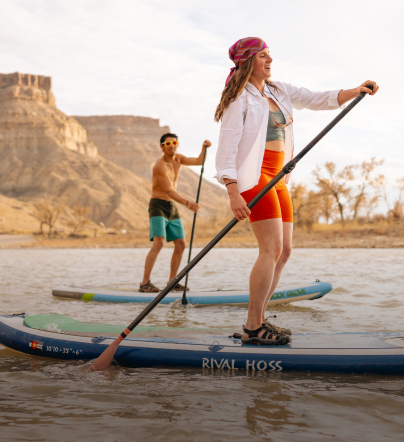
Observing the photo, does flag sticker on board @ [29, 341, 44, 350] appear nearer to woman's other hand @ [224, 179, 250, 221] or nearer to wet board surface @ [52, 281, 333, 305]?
woman's other hand @ [224, 179, 250, 221]

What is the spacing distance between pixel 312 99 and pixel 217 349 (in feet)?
6.06

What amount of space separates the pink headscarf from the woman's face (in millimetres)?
35

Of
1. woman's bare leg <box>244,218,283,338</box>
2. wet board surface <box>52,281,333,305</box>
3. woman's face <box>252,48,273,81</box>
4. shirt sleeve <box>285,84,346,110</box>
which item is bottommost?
wet board surface <box>52,281,333,305</box>

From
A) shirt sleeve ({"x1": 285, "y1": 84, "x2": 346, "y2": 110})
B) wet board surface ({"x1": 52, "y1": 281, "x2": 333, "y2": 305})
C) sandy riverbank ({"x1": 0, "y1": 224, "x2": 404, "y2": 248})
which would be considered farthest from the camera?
sandy riverbank ({"x1": 0, "y1": 224, "x2": 404, "y2": 248})

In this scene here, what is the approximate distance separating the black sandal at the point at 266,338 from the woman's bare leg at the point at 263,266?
38 millimetres

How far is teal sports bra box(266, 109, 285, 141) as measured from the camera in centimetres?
309

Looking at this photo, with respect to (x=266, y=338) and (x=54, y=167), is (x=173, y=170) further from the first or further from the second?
(x=54, y=167)

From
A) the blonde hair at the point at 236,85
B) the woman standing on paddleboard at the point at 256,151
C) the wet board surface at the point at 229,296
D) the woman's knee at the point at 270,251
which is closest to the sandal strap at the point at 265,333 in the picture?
the woman standing on paddleboard at the point at 256,151

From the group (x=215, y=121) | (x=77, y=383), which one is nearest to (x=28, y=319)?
(x=77, y=383)

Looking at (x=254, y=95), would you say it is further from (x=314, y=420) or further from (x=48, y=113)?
(x=48, y=113)

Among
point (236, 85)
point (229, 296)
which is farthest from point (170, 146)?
point (236, 85)

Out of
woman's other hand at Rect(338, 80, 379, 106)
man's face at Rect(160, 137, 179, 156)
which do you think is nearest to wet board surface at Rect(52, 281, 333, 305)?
man's face at Rect(160, 137, 179, 156)

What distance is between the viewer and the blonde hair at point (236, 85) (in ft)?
9.79

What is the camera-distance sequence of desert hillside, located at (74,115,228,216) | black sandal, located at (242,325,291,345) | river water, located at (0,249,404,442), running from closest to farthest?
river water, located at (0,249,404,442) → black sandal, located at (242,325,291,345) → desert hillside, located at (74,115,228,216)
